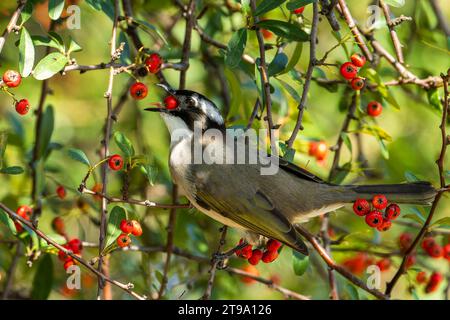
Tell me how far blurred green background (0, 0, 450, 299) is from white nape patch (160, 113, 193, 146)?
0.80 feet

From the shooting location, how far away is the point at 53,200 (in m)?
4.67

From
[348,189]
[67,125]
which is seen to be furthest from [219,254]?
[67,125]

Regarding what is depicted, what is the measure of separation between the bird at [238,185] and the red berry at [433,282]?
898 millimetres

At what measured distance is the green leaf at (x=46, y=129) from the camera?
4465 millimetres

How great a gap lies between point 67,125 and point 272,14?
6.53ft

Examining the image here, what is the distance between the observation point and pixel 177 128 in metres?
4.47

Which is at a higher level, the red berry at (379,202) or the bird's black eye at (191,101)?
the bird's black eye at (191,101)

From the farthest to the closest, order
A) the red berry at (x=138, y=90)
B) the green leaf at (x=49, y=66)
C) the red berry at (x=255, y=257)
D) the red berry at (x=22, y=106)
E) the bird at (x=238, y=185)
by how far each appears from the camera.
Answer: the bird at (x=238, y=185), the red berry at (x=255, y=257), the red berry at (x=138, y=90), the green leaf at (x=49, y=66), the red berry at (x=22, y=106)

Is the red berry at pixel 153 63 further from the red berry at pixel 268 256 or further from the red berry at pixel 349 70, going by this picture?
the red berry at pixel 268 256

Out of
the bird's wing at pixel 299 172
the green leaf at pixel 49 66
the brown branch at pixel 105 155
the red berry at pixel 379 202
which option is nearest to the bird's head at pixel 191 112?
the bird's wing at pixel 299 172

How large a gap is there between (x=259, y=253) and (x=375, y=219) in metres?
0.71

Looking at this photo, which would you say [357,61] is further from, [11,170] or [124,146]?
[11,170]

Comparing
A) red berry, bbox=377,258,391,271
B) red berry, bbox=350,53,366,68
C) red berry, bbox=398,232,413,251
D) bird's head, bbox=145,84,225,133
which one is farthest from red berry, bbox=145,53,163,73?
red berry, bbox=377,258,391,271

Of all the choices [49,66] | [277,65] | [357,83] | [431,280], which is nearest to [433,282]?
[431,280]
